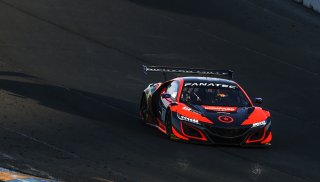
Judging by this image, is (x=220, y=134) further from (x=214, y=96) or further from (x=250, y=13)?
(x=250, y=13)

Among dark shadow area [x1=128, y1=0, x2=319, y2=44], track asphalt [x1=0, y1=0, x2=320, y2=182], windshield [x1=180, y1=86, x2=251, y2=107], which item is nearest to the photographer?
track asphalt [x1=0, y1=0, x2=320, y2=182]

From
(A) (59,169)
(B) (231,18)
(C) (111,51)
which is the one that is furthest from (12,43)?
(A) (59,169)

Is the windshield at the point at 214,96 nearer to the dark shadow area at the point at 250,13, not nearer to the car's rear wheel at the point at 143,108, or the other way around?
the car's rear wheel at the point at 143,108

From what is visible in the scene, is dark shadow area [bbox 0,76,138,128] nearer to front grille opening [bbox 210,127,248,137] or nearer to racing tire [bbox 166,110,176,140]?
racing tire [bbox 166,110,176,140]

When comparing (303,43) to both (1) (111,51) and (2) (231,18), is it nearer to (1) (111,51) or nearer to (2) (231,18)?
(2) (231,18)

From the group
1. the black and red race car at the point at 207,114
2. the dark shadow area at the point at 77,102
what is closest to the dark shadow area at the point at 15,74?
the dark shadow area at the point at 77,102

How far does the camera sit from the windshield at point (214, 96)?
1789cm

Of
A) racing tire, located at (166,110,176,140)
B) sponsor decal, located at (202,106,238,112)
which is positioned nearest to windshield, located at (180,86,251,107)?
sponsor decal, located at (202,106,238,112)

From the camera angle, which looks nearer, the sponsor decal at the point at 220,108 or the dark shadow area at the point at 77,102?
the sponsor decal at the point at 220,108

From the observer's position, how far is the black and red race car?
54.7 ft

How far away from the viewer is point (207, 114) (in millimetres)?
17000

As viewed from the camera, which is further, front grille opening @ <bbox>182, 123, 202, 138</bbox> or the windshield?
the windshield

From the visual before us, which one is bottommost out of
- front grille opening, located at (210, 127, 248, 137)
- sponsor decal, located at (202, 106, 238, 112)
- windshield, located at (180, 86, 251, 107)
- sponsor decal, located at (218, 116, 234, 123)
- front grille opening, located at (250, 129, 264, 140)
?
front grille opening, located at (250, 129, 264, 140)

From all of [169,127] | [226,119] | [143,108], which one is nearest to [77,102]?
[143,108]
